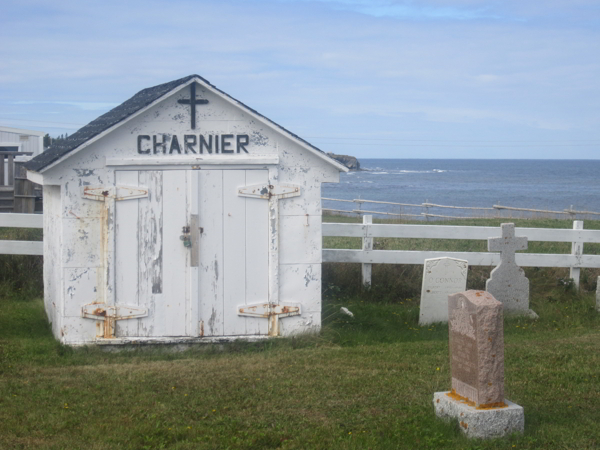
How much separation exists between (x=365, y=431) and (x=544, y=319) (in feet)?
19.2

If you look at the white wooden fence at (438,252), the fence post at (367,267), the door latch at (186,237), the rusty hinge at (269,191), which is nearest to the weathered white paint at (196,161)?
the rusty hinge at (269,191)

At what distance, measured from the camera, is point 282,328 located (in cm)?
872

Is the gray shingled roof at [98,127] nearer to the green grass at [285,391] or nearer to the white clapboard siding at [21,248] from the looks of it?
the white clapboard siding at [21,248]

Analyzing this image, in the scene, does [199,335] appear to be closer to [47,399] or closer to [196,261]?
[196,261]

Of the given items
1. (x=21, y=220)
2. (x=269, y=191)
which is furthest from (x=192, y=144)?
(x=21, y=220)

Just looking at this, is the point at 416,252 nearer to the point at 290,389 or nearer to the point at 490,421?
the point at 290,389

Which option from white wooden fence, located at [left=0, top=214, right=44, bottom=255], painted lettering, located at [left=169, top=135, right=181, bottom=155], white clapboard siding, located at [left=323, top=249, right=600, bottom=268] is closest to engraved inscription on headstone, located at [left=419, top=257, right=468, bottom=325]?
white clapboard siding, located at [left=323, top=249, right=600, bottom=268]

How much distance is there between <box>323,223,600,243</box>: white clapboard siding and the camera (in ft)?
37.4

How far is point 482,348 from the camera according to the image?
5.32m

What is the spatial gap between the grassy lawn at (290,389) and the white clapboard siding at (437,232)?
5.67ft

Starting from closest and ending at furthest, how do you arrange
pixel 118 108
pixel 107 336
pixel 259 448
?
pixel 259 448 < pixel 107 336 < pixel 118 108

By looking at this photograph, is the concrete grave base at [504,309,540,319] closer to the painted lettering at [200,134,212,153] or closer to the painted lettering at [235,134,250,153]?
the painted lettering at [235,134,250,153]

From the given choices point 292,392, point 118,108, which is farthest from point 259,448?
point 118,108

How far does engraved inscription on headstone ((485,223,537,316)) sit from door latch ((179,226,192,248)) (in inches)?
192
